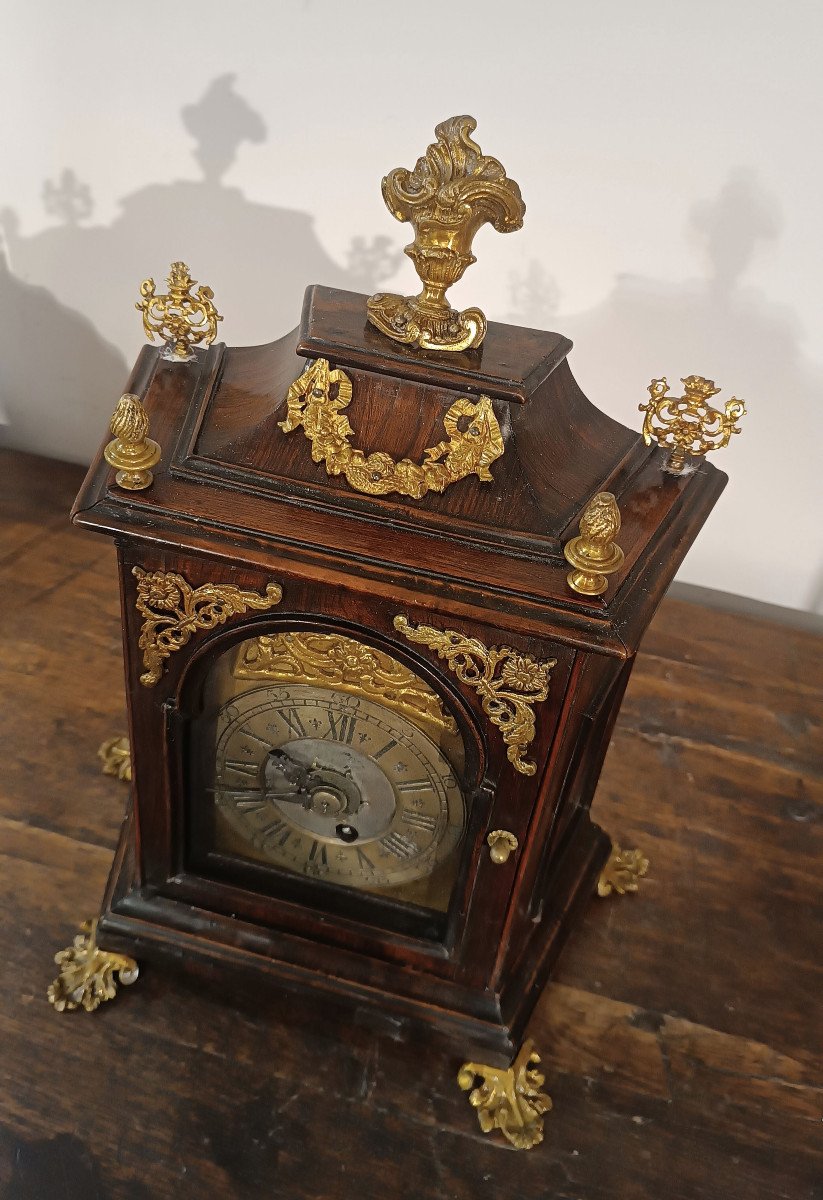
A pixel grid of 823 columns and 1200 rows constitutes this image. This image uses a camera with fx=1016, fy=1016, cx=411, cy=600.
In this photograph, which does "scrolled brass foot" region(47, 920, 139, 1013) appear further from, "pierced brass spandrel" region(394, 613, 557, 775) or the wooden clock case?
"pierced brass spandrel" region(394, 613, 557, 775)

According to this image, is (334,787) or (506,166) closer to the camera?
(334,787)

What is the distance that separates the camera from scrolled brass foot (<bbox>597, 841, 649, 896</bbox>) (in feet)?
3.76

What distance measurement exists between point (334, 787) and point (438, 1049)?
300mm

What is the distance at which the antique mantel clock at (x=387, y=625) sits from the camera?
738 millimetres

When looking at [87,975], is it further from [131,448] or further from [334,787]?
[131,448]

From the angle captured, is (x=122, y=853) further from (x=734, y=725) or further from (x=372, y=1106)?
(x=734, y=725)

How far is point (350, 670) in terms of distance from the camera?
2.69 ft

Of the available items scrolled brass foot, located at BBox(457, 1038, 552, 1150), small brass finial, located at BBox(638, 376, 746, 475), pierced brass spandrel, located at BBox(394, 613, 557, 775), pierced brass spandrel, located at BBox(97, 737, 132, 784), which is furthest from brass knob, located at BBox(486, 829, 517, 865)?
pierced brass spandrel, located at BBox(97, 737, 132, 784)

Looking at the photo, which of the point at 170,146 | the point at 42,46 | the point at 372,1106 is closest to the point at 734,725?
the point at 372,1106

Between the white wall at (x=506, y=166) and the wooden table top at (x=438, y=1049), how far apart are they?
50cm

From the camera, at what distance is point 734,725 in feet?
4.47

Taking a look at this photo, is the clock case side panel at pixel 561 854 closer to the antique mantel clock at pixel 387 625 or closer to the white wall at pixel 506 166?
the antique mantel clock at pixel 387 625

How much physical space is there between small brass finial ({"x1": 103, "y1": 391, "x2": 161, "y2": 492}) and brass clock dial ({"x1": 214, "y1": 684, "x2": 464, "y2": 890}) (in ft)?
0.69

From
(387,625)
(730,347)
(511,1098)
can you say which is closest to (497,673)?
(387,625)
